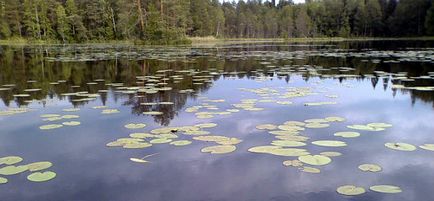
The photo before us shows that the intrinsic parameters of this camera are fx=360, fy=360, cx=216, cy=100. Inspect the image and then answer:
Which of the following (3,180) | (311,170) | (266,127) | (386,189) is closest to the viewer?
(386,189)

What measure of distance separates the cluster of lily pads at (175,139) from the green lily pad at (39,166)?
29.7 inches

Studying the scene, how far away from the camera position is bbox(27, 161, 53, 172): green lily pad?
333 centimetres

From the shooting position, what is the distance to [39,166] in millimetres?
3400

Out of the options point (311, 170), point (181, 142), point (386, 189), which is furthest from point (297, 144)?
point (181, 142)

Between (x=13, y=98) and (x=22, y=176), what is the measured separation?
4.61 metres

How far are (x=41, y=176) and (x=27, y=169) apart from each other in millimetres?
260

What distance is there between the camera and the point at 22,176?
3195 millimetres

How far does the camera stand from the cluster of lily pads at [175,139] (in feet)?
12.8

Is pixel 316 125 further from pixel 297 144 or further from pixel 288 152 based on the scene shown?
pixel 288 152

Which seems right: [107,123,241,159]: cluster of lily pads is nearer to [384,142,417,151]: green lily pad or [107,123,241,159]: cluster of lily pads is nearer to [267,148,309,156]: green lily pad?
[267,148,309,156]: green lily pad

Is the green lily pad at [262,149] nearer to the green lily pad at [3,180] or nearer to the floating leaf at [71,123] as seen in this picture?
the green lily pad at [3,180]

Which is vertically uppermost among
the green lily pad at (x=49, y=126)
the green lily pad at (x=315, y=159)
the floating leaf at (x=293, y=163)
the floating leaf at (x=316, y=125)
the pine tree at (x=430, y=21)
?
the pine tree at (x=430, y=21)

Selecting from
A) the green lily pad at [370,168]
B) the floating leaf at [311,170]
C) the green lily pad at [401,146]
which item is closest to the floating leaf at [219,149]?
the floating leaf at [311,170]

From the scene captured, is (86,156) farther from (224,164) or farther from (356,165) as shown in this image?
(356,165)
